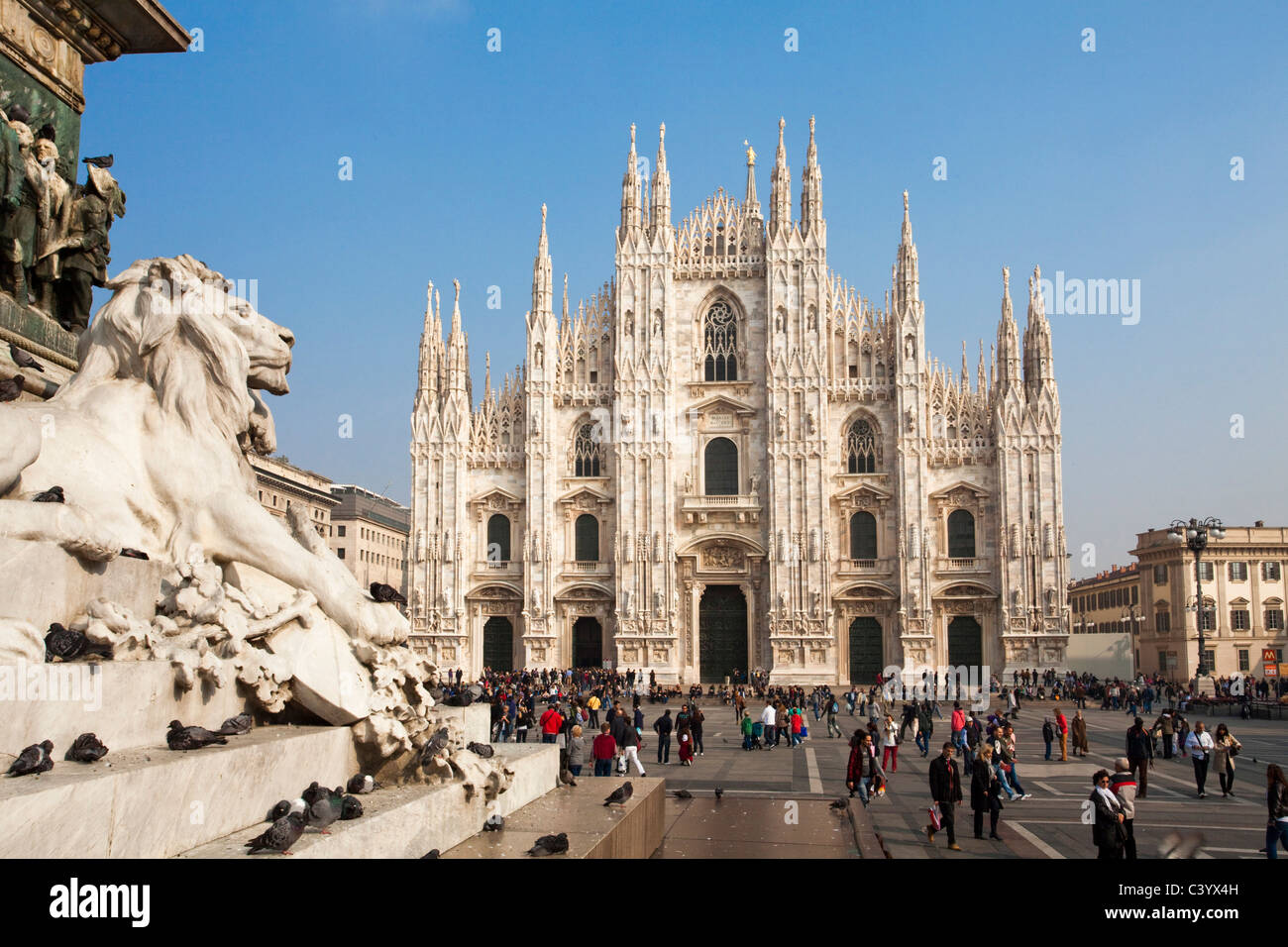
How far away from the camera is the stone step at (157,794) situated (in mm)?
3201

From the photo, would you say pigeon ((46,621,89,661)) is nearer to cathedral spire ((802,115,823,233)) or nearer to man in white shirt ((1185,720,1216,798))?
man in white shirt ((1185,720,1216,798))

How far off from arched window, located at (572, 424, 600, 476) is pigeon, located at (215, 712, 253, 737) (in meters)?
36.5

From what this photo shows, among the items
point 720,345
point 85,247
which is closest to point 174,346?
point 85,247

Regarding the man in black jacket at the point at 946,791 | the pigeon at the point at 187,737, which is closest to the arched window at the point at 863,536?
the man in black jacket at the point at 946,791

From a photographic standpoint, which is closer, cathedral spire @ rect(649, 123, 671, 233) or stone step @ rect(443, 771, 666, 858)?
stone step @ rect(443, 771, 666, 858)

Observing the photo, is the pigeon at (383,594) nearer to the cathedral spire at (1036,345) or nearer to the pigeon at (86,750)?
the pigeon at (86,750)

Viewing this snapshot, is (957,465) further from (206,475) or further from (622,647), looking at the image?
(206,475)

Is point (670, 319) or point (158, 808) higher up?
point (670, 319)

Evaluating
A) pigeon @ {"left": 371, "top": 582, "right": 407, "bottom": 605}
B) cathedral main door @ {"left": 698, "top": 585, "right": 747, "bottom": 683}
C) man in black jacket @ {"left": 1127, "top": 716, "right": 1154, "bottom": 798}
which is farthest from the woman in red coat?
cathedral main door @ {"left": 698, "top": 585, "right": 747, "bottom": 683}

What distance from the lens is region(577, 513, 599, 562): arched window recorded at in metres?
40.7

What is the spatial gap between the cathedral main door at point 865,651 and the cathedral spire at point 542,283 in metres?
15.9

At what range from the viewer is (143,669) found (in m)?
4.28
